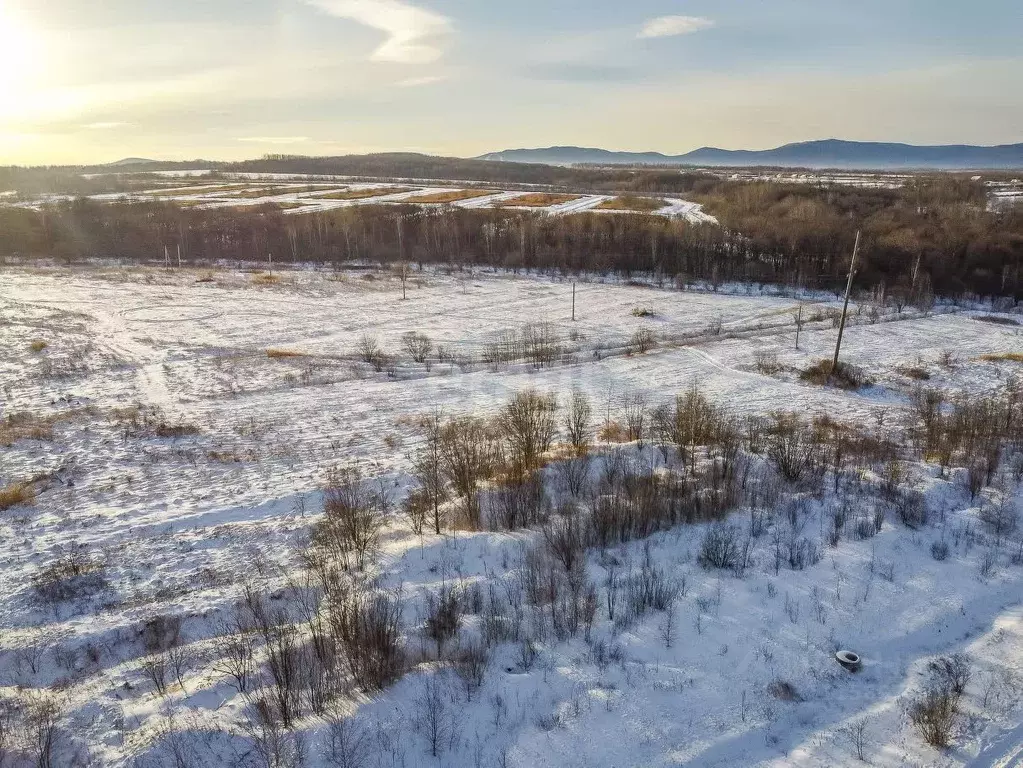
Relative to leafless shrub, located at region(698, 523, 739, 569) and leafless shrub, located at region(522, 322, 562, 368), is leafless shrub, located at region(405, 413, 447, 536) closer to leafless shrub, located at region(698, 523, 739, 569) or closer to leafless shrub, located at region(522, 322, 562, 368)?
leafless shrub, located at region(698, 523, 739, 569)

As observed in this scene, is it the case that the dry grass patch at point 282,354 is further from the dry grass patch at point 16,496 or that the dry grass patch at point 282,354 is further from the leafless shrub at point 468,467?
the leafless shrub at point 468,467

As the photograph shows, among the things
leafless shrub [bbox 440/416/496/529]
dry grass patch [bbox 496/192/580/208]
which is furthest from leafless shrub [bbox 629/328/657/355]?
dry grass patch [bbox 496/192/580/208]

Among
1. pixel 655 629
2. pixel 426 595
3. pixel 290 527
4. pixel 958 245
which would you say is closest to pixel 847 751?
pixel 655 629

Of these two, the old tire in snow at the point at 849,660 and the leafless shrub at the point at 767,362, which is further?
the leafless shrub at the point at 767,362

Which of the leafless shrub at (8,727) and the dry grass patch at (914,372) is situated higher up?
the leafless shrub at (8,727)

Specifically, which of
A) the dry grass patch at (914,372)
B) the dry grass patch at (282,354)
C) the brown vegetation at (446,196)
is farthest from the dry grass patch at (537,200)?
the dry grass patch at (914,372)

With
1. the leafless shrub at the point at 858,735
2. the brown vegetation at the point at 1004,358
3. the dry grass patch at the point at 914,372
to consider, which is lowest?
the dry grass patch at the point at 914,372

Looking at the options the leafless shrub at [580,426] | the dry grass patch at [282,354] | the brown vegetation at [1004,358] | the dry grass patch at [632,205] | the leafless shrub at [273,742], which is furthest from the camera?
the dry grass patch at [632,205]

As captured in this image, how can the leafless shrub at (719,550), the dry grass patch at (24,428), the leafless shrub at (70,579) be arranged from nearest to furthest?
1. the leafless shrub at (719,550)
2. the leafless shrub at (70,579)
3. the dry grass patch at (24,428)
